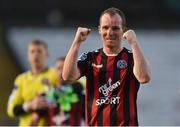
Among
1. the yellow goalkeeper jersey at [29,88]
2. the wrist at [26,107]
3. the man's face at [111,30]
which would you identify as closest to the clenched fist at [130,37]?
the man's face at [111,30]

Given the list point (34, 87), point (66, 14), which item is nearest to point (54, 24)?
point (66, 14)

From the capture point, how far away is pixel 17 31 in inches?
757

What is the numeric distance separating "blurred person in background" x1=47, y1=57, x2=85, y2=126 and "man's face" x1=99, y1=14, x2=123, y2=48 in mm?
3447

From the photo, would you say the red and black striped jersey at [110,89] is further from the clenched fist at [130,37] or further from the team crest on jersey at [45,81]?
the team crest on jersey at [45,81]

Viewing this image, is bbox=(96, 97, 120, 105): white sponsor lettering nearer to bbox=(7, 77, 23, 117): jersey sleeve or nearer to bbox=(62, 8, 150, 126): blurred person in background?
bbox=(62, 8, 150, 126): blurred person in background

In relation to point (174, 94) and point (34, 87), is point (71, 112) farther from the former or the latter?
point (174, 94)

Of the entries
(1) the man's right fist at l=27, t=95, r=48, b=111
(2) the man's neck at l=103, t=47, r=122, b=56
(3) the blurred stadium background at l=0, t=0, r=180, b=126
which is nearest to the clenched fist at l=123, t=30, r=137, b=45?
(2) the man's neck at l=103, t=47, r=122, b=56

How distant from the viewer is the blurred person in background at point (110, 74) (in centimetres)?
702

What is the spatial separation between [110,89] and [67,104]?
348 centimetres

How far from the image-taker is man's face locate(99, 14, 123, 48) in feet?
23.0

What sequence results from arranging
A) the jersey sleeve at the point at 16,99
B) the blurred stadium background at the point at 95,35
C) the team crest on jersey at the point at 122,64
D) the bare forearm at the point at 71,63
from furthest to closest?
1. the blurred stadium background at the point at 95,35
2. the jersey sleeve at the point at 16,99
3. the team crest on jersey at the point at 122,64
4. the bare forearm at the point at 71,63

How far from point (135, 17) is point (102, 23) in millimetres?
12967

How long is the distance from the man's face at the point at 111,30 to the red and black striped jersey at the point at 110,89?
201 millimetres

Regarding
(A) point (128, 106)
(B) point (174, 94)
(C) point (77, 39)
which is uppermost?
(C) point (77, 39)
